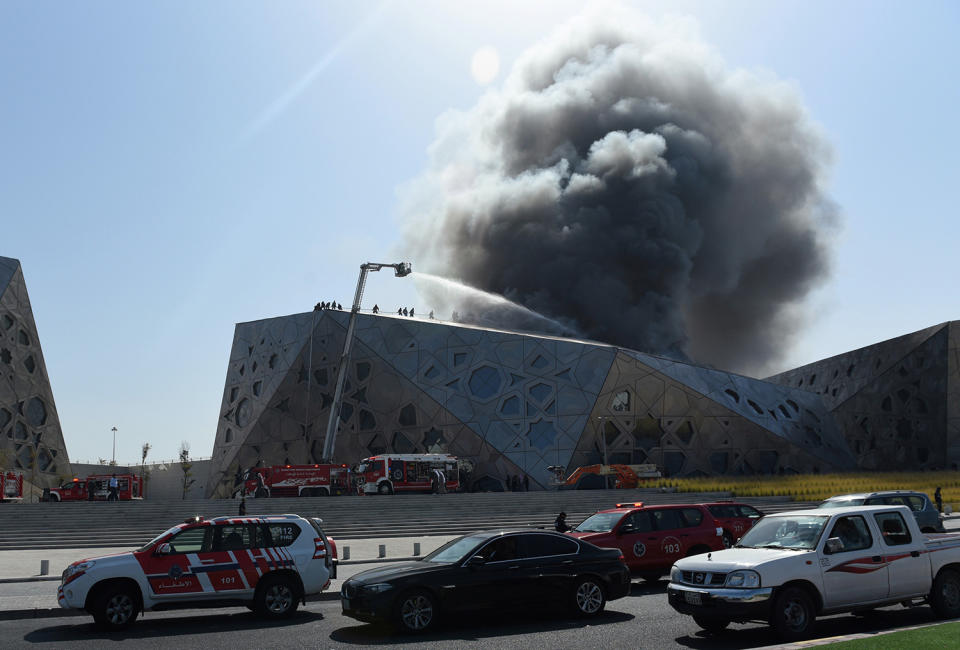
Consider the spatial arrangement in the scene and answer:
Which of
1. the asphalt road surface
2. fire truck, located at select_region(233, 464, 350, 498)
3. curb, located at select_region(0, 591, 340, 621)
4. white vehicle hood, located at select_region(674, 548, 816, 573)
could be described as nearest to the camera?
white vehicle hood, located at select_region(674, 548, 816, 573)

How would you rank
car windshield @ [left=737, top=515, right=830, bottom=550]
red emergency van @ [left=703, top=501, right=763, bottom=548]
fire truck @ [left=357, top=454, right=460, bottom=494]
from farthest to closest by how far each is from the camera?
fire truck @ [left=357, top=454, right=460, bottom=494] < red emergency van @ [left=703, top=501, right=763, bottom=548] < car windshield @ [left=737, top=515, right=830, bottom=550]

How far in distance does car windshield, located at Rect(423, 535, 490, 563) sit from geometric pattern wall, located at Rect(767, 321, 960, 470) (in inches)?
2152

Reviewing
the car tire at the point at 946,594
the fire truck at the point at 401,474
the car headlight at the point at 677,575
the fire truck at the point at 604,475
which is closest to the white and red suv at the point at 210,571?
the car headlight at the point at 677,575

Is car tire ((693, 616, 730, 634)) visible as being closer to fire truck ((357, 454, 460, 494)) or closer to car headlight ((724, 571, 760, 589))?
A: car headlight ((724, 571, 760, 589))

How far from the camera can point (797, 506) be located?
36.0m

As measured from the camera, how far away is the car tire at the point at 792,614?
35.9 feet

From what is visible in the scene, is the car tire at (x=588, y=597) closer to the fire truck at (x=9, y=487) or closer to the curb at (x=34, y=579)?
the curb at (x=34, y=579)

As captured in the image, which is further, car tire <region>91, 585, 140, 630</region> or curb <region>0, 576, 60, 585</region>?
curb <region>0, 576, 60, 585</region>

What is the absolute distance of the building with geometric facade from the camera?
167 ft

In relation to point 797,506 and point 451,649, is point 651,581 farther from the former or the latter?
point 797,506

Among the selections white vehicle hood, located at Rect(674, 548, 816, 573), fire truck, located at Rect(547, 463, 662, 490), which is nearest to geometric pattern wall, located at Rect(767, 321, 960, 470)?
fire truck, located at Rect(547, 463, 662, 490)

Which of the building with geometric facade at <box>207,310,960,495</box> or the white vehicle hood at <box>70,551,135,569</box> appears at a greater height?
the building with geometric facade at <box>207,310,960,495</box>

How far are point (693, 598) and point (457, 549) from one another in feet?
11.9

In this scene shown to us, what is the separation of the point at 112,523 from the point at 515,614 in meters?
23.4
